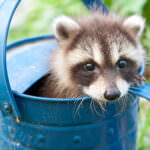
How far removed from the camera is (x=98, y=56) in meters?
2.04

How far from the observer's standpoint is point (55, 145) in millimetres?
1831

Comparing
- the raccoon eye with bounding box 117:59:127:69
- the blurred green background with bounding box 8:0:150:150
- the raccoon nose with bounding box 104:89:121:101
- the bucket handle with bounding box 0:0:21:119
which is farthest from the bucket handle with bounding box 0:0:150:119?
the blurred green background with bounding box 8:0:150:150

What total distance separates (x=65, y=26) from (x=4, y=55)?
73 centimetres

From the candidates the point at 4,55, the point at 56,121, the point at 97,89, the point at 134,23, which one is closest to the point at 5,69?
the point at 4,55

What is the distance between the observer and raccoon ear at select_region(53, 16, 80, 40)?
219 centimetres

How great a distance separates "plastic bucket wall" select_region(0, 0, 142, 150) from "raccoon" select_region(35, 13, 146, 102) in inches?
5.6

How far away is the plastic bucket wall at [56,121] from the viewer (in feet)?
5.60

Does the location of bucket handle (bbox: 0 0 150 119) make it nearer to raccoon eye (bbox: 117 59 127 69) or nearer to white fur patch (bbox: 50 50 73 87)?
raccoon eye (bbox: 117 59 127 69)

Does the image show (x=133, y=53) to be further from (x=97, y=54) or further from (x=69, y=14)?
(x=69, y=14)

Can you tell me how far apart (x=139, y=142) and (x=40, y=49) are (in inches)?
55.4

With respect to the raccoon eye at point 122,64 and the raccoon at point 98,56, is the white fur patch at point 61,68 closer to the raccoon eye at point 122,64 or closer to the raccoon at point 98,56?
the raccoon at point 98,56

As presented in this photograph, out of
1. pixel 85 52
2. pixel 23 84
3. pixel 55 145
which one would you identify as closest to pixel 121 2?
pixel 85 52

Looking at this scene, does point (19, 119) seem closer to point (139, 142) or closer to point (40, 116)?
point (40, 116)

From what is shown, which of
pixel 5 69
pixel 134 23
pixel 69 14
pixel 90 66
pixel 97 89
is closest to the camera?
pixel 5 69
